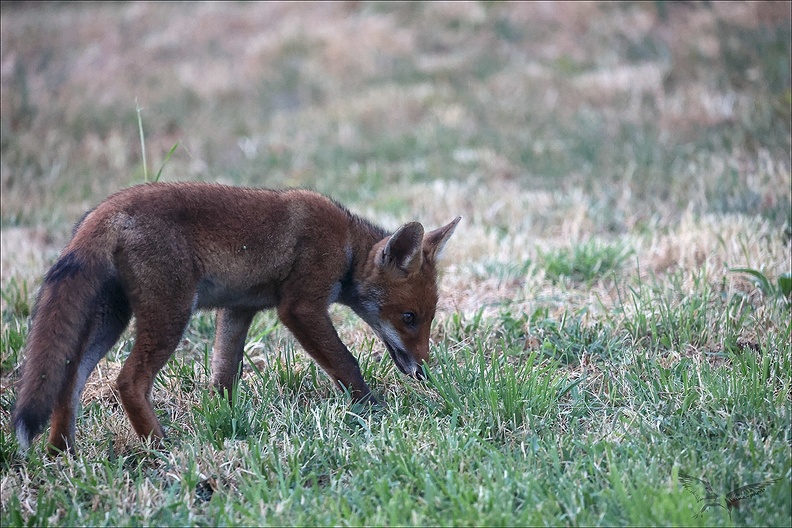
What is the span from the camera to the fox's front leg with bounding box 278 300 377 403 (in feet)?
14.9

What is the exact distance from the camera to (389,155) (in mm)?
13266

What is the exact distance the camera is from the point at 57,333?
3.74 meters

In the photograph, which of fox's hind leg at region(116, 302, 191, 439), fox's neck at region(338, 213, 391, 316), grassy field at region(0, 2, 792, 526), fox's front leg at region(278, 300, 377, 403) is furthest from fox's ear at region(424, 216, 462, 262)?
fox's hind leg at region(116, 302, 191, 439)

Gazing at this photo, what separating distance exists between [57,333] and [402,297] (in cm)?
205

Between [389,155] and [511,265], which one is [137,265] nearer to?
[511,265]

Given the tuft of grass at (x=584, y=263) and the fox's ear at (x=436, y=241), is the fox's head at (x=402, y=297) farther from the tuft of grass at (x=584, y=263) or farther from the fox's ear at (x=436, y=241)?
the tuft of grass at (x=584, y=263)

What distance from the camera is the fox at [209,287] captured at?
386cm

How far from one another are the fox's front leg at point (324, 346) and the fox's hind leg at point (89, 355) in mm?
913

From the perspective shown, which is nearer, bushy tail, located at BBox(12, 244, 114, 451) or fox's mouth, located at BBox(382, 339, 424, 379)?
bushy tail, located at BBox(12, 244, 114, 451)

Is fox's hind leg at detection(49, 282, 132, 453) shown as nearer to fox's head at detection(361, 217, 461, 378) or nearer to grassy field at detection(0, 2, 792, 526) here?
grassy field at detection(0, 2, 792, 526)

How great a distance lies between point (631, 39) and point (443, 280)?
12.5 m

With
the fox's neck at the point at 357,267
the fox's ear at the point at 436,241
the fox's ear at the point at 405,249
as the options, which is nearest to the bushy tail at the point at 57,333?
the fox's neck at the point at 357,267

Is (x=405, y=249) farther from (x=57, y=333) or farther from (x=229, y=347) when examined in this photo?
(x=57, y=333)

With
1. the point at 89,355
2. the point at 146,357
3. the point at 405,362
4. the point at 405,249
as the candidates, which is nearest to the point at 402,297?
the point at 405,249
